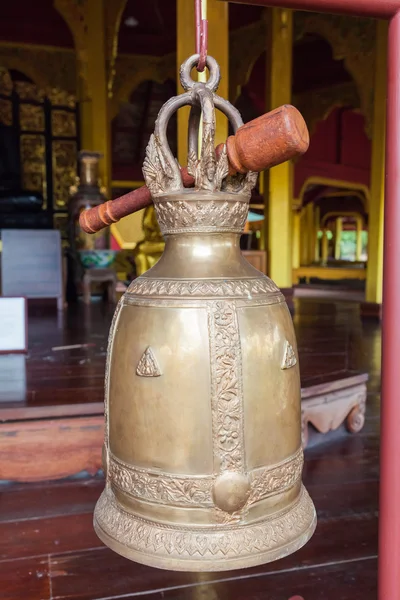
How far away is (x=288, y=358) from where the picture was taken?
68cm

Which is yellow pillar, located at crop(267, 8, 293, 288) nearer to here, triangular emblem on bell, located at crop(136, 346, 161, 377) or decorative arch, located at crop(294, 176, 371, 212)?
decorative arch, located at crop(294, 176, 371, 212)

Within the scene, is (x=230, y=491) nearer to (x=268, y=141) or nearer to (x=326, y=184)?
(x=268, y=141)

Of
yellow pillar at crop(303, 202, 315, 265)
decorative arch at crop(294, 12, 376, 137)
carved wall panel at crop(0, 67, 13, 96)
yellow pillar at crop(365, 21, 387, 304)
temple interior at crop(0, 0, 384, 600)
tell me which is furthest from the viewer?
yellow pillar at crop(303, 202, 315, 265)

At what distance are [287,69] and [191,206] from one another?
214 inches

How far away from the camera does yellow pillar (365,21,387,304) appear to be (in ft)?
16.1

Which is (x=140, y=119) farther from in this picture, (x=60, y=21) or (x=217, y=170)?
(x=217, y=170)

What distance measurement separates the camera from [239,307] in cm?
64

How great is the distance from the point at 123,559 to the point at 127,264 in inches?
334

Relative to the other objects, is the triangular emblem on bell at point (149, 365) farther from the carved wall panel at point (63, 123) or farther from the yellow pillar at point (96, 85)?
the carved wall panel at point (63, 123)

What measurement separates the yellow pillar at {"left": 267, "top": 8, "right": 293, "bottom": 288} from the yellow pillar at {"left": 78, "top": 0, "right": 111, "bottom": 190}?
6.50ft

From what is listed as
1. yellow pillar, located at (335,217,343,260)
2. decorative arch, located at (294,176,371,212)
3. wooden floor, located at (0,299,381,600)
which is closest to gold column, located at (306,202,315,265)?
yellow pillar, located at (335,217,343,260)

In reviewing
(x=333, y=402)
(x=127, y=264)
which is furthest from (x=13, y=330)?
(x=127, y=264)

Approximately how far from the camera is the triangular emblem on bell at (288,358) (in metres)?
0.67

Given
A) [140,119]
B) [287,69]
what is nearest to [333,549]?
[287,69]
